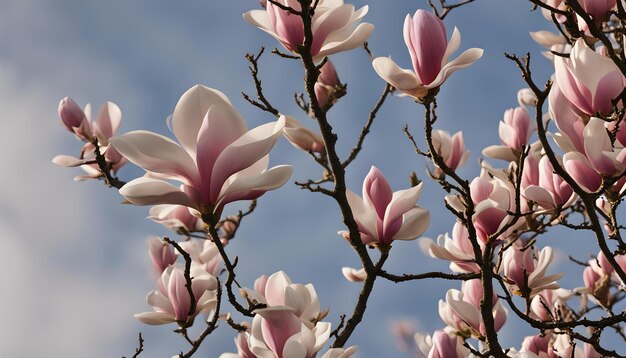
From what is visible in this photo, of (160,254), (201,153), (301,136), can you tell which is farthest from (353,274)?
(201,153)

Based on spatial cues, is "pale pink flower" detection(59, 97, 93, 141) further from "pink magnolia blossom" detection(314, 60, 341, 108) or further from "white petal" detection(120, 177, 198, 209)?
"white petal" detection(120, 177, 198, 209)

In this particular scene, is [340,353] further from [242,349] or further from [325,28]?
[325,28]

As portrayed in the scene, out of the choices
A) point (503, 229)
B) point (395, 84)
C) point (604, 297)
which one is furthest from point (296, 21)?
point (604, 297)

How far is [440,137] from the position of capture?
10.4ft

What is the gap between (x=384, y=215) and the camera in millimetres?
1904

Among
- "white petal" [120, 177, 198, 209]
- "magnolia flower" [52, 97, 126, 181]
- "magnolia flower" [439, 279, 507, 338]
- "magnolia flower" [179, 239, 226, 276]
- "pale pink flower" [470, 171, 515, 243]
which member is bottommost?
"white petal" [120, 177, 198, 209]

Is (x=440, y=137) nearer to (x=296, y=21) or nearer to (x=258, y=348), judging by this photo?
(x=296, y=21)

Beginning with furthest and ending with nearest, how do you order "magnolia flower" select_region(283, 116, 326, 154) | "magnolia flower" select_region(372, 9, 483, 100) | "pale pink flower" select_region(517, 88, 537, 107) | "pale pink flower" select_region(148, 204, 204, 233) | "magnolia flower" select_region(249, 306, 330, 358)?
"pale pink flower" select_region(517, 88, 537, 107), "pale pink flower" select_region(148, 204, 204, 233), "magnolia flower" select_region(283, 116, 326, 154), "magnolia flower" select_region(372, 9, 483, 100), "magnolia flower" select_region(249, 306, 330, 358)

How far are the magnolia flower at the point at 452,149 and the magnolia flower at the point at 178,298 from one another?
4.37ft

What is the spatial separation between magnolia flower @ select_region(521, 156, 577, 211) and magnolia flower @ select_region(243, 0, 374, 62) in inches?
26.4

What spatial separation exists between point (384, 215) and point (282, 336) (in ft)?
1.57

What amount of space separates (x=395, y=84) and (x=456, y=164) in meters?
1.61

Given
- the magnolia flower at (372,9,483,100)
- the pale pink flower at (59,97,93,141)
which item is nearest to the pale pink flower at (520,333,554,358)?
the magnolia flower at (372,9,483,100)

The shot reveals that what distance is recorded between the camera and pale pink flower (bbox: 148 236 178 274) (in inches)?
124
